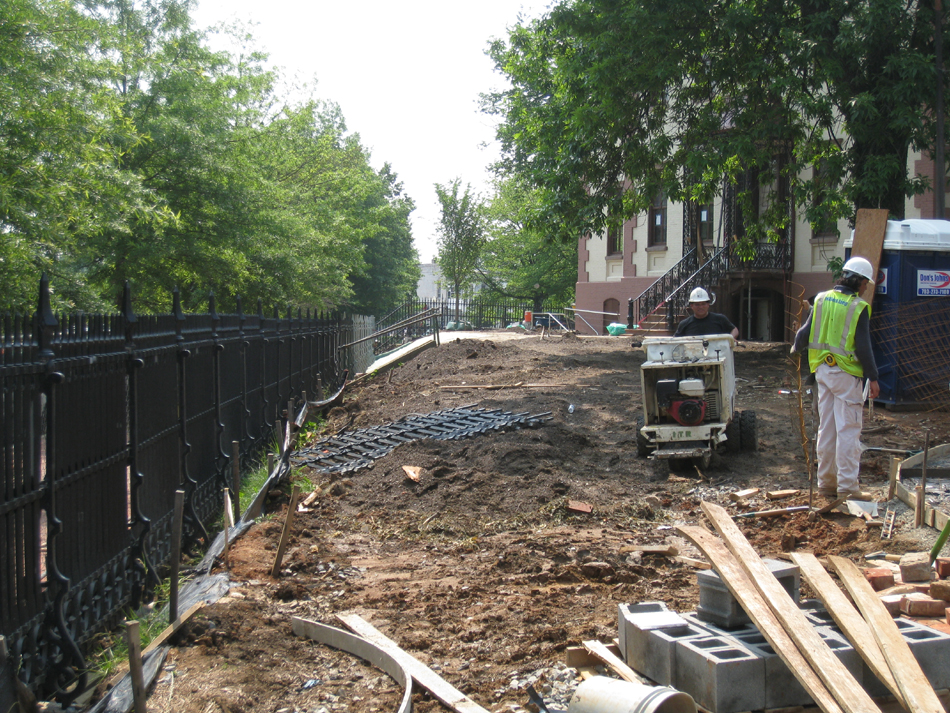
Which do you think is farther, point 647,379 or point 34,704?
point 647,379

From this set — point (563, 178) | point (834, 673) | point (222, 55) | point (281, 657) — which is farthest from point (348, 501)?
point (222, 55)

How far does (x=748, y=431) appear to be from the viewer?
1029cm

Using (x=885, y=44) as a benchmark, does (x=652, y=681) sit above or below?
below

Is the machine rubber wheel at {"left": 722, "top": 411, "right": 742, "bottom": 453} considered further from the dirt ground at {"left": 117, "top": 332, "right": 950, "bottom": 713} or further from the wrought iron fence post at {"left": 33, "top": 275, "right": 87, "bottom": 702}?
the wrought iron fence post at {"left": 33, "top": 275, "right": 87, "bottom": 702}

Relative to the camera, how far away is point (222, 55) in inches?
918

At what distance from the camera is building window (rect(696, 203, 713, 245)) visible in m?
27.7

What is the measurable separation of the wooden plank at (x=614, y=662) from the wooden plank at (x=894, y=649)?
108 centimetres

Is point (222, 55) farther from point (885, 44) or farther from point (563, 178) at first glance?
point (885, 44)

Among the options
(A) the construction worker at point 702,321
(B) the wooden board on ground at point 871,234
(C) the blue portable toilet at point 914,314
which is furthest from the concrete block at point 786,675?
(C) the blue portable toilet at point 914,314

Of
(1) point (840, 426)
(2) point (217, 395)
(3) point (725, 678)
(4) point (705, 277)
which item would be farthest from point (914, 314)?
(4) point (705, 277)

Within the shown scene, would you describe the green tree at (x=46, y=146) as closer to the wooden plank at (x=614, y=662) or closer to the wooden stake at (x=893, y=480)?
the wooden plank at (x=614, y=662)

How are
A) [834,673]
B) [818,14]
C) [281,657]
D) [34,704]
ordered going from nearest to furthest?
[834,673], [34,704], [281,657], [818,14]

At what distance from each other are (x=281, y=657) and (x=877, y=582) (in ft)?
11.7

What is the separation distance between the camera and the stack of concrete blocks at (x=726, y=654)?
11.8 feet
